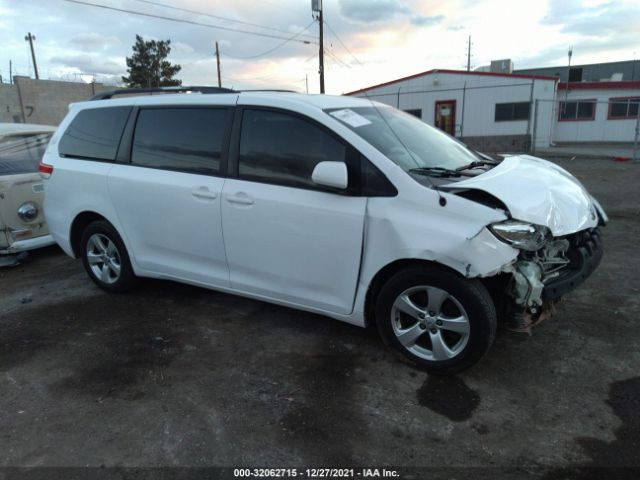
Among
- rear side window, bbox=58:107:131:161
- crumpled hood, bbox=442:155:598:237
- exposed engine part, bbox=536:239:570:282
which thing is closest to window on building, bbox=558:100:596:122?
crumpled hood, bbox=442:155:598:237

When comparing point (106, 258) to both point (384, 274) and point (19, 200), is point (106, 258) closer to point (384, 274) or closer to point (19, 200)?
point (19, 200)

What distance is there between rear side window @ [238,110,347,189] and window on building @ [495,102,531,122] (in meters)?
21.2

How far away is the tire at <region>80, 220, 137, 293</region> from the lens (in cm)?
456

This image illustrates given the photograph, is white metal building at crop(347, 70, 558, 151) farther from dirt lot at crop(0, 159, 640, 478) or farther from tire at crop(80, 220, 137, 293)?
dirt lot at crop(0, 159, 640, 478)

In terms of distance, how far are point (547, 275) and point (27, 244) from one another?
5.80m

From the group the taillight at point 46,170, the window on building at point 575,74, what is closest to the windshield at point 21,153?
the taillight at point 46,170

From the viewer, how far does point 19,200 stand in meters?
5.75

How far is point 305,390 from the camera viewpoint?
3082 mm

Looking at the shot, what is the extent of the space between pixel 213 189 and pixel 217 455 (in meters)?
1.99

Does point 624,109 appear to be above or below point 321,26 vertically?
below

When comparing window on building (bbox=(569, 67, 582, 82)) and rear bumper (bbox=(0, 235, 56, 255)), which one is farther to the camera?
window on building (bbox=(569, 67, 582, 82))

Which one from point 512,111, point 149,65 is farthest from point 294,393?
point 149,65

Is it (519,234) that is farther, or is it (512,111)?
(512,111)

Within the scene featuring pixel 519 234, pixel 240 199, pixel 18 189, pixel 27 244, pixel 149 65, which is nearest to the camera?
pixel 519 234
